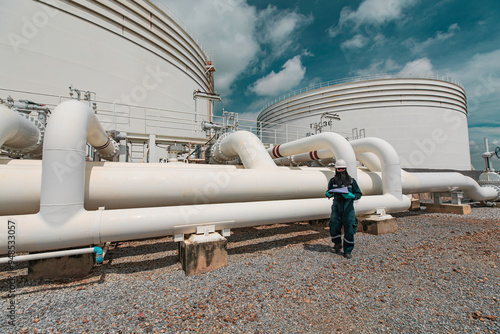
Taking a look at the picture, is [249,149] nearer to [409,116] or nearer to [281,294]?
[281,294]

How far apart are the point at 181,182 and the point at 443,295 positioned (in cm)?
365

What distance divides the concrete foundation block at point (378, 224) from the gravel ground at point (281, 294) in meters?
0.83

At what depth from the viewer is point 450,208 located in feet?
25.6

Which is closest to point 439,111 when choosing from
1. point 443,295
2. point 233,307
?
point 443,295

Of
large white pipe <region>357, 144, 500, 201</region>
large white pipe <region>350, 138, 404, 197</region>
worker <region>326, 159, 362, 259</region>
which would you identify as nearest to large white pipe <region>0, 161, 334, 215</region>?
worker <region>326, 159, 362, 259</region>

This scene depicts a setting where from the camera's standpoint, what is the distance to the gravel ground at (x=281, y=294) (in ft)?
6.52

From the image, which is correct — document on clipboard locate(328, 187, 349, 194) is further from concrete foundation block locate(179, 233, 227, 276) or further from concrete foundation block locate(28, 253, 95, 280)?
concrete foundation block locate(28, 253, 95, 280)

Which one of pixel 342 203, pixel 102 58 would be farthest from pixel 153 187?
pixel 102 58

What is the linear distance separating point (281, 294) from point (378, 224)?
3.52 m

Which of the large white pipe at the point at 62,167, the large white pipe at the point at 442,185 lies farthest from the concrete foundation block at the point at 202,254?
the large white pipe at the point at 442,185

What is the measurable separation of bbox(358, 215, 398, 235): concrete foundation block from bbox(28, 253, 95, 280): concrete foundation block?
17.3 feet

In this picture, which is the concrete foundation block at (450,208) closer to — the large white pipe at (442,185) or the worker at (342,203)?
the large white pipe at (442,185)

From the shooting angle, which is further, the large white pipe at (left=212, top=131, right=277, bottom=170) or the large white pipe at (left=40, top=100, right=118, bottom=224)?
the large white pipe at (left=212, top=131, right=277, bottom=170)

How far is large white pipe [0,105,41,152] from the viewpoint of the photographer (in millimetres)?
→ 3467
